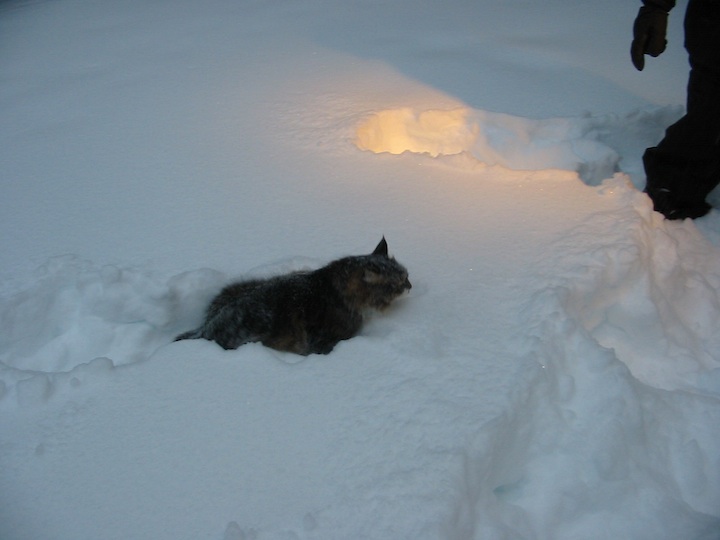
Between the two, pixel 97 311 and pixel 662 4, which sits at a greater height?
pixel 662 4

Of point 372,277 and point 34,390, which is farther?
point 372,277

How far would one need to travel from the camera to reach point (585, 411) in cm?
248

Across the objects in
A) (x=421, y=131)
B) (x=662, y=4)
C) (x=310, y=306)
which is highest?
(x=662, y=4)

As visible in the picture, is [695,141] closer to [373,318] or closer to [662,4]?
[662,4]

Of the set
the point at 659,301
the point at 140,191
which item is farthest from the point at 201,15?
the point at 659,301

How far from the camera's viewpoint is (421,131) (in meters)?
4.66

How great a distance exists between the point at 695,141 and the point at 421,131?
193 cm

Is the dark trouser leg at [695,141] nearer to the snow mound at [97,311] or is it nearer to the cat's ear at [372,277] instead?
the cat's ear at [372,277]

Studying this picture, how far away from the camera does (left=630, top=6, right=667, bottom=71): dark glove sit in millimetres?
3637

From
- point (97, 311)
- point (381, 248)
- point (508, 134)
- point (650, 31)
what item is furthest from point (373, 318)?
point (650, 31)

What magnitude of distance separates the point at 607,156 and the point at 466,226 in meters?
1.56

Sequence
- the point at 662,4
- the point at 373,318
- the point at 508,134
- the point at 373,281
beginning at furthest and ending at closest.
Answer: the point at 508,134 → the point at 662,4 → the point at 373,318 → the point at 373,281

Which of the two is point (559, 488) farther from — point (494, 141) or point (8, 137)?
point (8, 137)

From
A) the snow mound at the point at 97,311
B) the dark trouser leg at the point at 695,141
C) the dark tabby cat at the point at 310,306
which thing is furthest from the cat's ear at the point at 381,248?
the dark trouser leg at the point at 695,141
